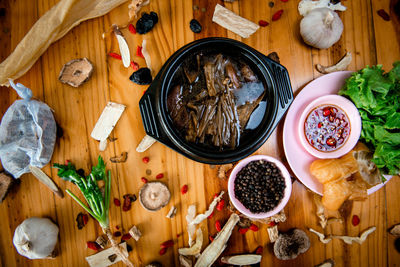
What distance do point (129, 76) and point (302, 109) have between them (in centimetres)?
94

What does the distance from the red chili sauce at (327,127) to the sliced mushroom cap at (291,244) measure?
0.50 metres

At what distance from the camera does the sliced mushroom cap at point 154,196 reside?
1.42 metres

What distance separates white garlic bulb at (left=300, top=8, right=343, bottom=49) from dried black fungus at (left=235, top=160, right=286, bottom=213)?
71 centimetres

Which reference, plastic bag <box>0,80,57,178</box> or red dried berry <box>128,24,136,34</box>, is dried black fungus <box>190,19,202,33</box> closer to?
red dried berry <box>128,24,136,34</box>

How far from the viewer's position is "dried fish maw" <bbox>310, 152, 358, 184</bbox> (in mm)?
1334

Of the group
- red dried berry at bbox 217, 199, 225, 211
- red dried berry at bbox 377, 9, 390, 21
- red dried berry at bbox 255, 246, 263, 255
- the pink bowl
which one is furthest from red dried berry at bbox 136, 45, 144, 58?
red dried berry at bbox 377, 9, 390, 21

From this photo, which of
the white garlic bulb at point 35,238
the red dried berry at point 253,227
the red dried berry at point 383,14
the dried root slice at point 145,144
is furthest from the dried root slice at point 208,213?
the red dried berry at point 383,14

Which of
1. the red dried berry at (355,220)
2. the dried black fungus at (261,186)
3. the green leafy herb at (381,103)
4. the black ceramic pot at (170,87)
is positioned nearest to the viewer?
the black ceramic pot at (170,87)

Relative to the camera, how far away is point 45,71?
1449mm

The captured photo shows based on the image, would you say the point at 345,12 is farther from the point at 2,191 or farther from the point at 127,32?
the point at 2,191

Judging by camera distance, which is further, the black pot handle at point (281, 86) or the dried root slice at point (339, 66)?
the dried root slice at point (339, 66)

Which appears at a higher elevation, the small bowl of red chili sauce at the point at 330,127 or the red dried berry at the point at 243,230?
the small bowl of red chili sauce at the point at 330,127

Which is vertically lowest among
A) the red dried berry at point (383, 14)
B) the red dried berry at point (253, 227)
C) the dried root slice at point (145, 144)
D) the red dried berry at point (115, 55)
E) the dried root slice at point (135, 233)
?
the red dried berry at point (253, 227)

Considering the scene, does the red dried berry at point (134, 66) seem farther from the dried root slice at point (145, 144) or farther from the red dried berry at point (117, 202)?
the red dried berry at point (117, 202)
